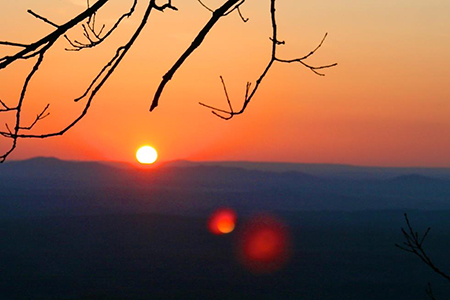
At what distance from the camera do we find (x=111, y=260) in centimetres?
12238

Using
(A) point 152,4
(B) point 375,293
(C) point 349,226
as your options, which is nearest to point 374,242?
(C) point 349,226

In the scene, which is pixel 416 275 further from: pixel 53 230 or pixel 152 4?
pixel 152 4

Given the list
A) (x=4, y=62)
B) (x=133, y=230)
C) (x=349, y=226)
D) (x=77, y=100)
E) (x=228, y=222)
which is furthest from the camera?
(x=228, y=222)

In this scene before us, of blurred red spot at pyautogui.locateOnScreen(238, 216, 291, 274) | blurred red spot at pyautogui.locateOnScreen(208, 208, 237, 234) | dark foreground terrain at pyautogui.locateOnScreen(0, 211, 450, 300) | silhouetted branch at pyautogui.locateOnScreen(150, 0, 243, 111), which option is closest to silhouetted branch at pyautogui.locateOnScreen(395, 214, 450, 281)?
silhouetted branch at pyautogui.locateOnScreen(150, 0, 243, 111)

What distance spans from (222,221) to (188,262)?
63.7 meters

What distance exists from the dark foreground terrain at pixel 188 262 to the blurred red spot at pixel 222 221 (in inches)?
108

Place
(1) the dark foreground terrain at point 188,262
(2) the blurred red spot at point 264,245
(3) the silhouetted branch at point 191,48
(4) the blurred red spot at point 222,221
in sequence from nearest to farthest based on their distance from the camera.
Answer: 1. (3) the silhouetted branch at point 191,48
2. (1) the dark foreground terrain at point 188,262
3. (2) the blurred red spot at point 264,245
4. (4) the blurred red spot at point 222,221

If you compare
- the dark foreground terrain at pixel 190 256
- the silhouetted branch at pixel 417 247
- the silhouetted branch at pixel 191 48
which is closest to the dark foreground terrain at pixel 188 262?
the dark foreground terrain at pixel 190 256

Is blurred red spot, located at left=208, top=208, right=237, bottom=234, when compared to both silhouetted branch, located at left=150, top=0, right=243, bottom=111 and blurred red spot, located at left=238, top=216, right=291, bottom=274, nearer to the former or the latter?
blurred red spot, located at left=238, top=216, right=291, bottom=274

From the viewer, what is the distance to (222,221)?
18000 centimetres

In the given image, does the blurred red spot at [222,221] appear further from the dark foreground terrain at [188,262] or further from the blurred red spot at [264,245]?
the blurred red spot at [264,245]

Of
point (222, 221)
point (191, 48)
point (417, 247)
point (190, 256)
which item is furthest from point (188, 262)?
point (191, 48)

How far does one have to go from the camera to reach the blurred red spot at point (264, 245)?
120 meters

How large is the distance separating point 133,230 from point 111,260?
2635 cm
